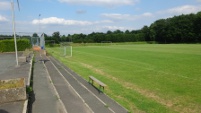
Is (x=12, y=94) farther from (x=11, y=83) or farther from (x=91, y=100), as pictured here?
(x=91, y=100)

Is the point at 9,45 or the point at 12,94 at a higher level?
the point at 9,45

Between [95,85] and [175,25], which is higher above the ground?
[175,25]

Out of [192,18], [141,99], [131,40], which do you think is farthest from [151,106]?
[131,40]

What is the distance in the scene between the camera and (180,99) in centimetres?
1038

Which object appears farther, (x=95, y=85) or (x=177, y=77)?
(x=177, y=77)

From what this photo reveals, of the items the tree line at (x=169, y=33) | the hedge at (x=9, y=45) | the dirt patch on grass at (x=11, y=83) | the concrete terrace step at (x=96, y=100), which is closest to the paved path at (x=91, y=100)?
the concrete terrace step at (x=96, y=100)

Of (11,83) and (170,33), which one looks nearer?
(11,83)

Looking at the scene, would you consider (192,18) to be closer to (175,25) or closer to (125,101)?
(175,25)

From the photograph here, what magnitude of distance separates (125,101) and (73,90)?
126 inches

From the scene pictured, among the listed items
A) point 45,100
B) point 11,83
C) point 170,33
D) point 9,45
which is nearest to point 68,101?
point 45,100

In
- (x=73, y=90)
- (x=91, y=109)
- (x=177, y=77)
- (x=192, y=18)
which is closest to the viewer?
(x=91, y=109)

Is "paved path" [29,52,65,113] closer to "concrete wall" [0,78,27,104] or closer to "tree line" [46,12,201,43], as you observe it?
"concrete wall" [0,78,27,104]

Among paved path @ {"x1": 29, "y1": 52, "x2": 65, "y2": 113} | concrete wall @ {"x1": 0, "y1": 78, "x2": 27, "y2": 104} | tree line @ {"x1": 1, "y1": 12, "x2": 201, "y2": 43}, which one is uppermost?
tree line @ {"x1": 1, "y1": 12, "x2": 201, "y2": 43}

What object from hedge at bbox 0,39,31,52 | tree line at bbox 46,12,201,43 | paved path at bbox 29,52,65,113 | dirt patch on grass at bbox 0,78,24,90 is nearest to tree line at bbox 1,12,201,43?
tree line at bbox 46,12,201,43
